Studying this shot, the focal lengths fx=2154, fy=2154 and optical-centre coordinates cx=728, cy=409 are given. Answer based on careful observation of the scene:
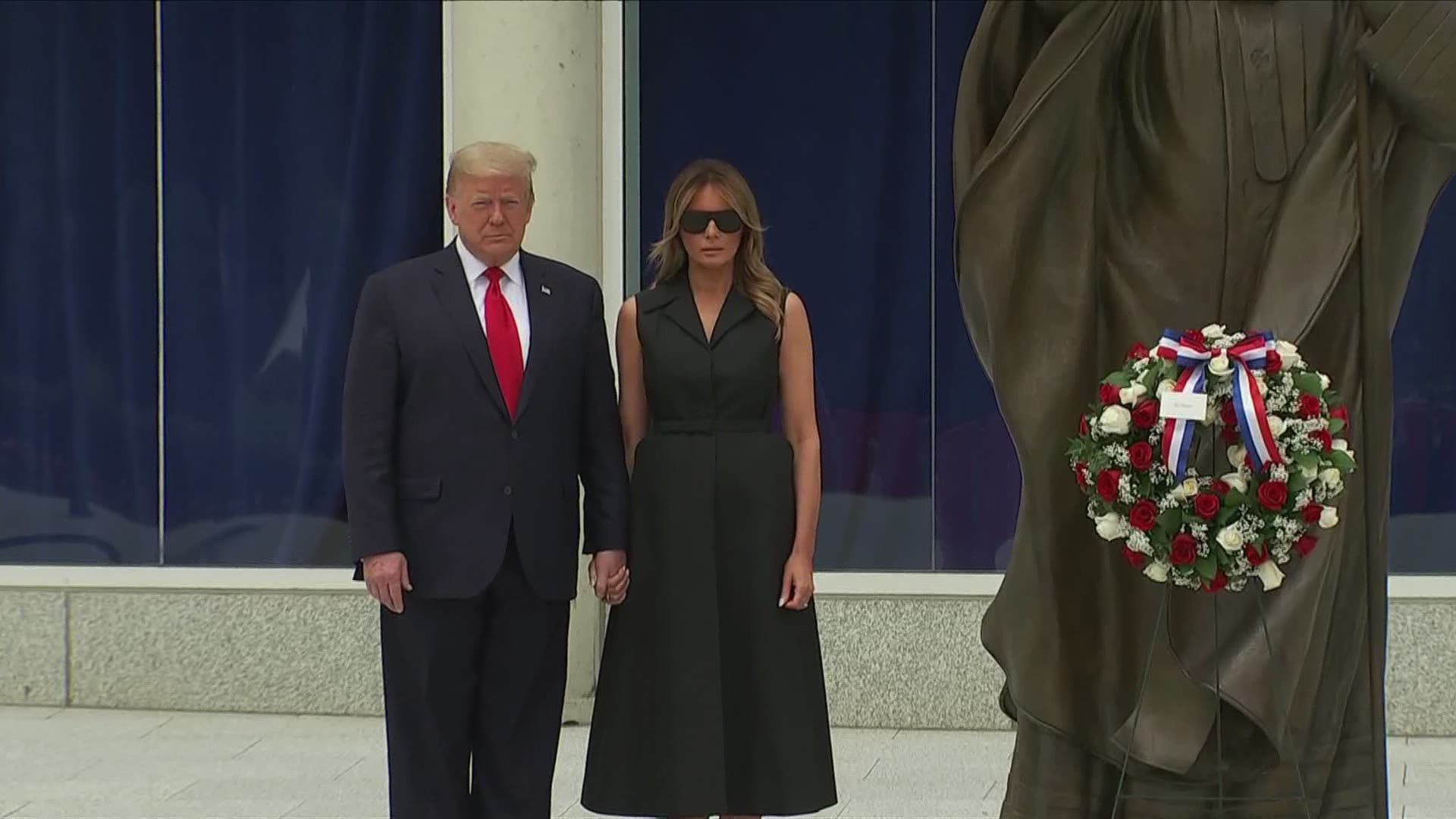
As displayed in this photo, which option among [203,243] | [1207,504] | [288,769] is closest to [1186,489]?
[1207,504]

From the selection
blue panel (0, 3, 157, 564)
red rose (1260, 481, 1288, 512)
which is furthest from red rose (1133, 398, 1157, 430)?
blue panel (0, 3, 157, 564)

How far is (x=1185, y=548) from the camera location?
3.86 m

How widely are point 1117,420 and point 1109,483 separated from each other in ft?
0.40

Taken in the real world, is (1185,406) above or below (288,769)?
above

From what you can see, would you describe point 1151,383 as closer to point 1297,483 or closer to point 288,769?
point 1297,483

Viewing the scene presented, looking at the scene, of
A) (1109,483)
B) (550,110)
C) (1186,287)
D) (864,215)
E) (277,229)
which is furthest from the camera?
(277,229)

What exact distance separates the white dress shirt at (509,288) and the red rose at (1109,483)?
1.50 meters

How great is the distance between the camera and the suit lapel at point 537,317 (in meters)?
4.83

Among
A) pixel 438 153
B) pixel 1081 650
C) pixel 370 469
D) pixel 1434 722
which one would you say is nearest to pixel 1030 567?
pixel 1081 650

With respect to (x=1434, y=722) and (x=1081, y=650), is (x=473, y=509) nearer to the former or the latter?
(x=1081, y=650)

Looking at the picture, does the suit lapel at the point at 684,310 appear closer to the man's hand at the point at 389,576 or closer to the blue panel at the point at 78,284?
the man's hand at the point at 389,576

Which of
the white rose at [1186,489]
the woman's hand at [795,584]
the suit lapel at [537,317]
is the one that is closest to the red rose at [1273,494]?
the white rose at [1186,489]

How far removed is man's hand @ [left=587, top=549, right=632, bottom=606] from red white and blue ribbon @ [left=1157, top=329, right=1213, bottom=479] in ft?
4.88

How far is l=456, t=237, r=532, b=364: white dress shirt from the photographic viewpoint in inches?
193
